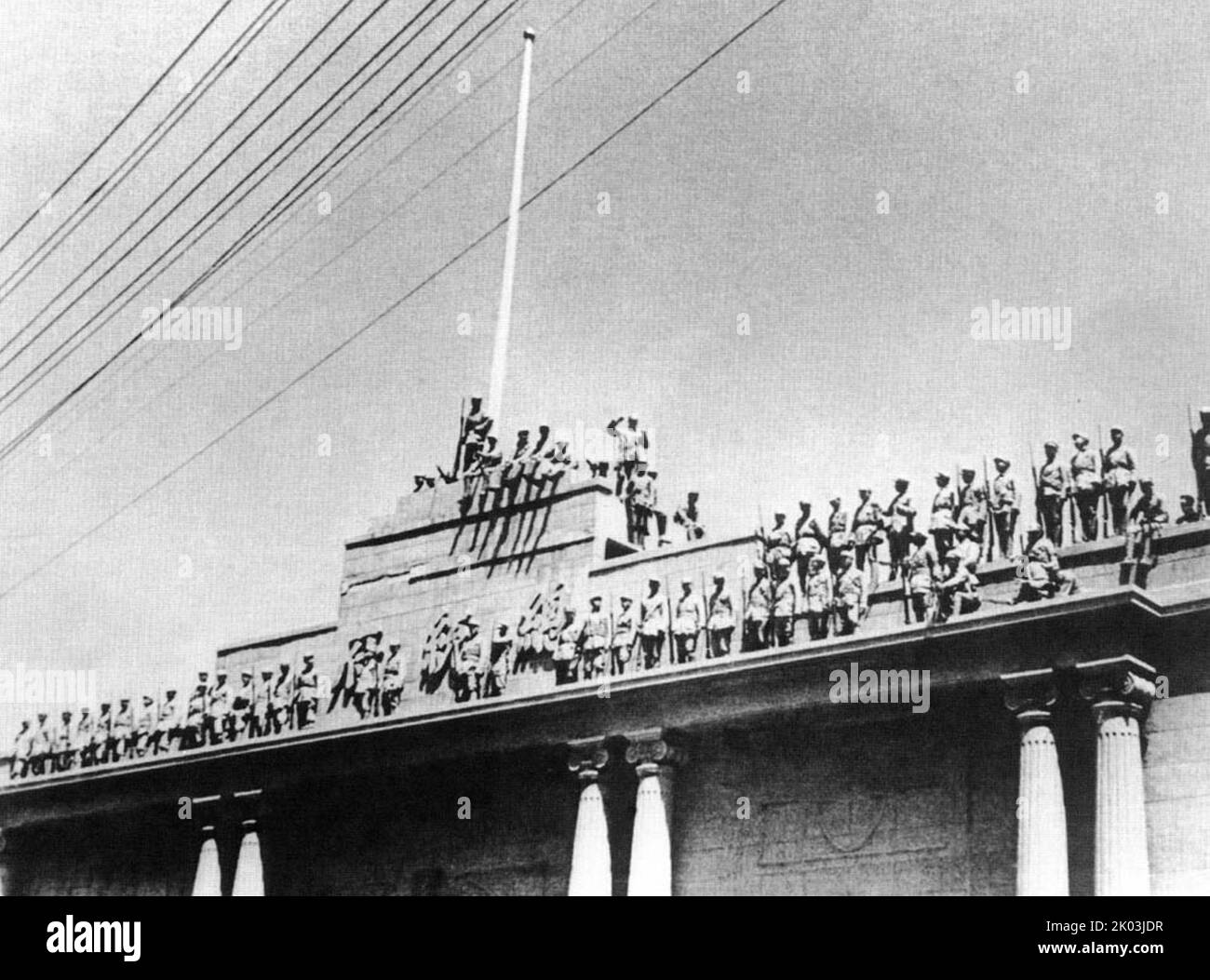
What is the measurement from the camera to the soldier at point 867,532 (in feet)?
72.9

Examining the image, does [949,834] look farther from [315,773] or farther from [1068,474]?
[315,773]

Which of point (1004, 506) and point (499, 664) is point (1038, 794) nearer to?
point (1004, 506)

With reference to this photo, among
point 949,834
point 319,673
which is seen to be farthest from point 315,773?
point 949,834

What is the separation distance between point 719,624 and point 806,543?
1626 millimetres

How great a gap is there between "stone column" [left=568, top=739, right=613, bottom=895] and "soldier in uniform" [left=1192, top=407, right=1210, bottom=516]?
331 inches

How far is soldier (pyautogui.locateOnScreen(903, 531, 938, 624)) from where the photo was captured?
21.1 meters

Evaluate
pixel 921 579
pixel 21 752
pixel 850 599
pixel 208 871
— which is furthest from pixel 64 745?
pixel 921 579

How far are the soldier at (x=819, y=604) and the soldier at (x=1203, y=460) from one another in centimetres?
465

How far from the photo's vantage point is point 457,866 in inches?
1002

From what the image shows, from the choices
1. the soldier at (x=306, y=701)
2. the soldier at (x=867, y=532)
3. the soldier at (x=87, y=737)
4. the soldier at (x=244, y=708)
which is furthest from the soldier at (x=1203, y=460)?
the soldier at (x=87, y=737)

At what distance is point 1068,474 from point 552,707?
304 inches

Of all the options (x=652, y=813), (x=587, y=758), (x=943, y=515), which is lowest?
(x=652, y=813)

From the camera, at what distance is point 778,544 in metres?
22.9
